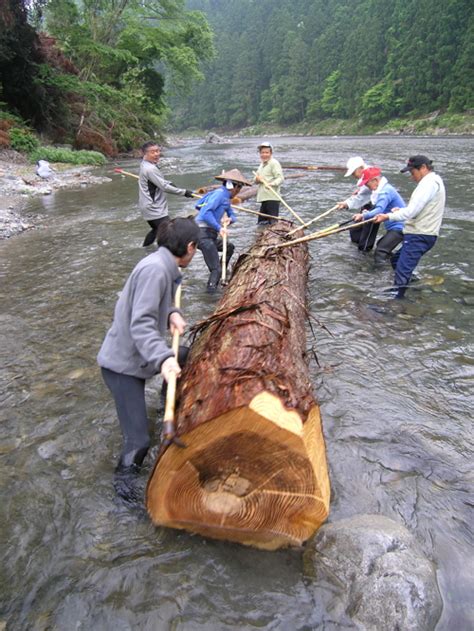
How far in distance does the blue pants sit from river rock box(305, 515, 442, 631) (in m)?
4.00

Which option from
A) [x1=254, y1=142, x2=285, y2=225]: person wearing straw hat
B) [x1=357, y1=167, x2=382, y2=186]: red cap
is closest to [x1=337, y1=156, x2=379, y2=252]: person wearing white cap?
[x1=357, y1=167, x2=382, y2=186]: red cap

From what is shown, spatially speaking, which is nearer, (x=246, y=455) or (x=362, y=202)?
(x=246, y=455)

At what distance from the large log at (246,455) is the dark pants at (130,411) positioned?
0.30 meters

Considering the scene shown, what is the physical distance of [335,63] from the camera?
3233 inches

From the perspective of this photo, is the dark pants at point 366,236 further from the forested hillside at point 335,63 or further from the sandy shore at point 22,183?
the forested hillside at point 335,63

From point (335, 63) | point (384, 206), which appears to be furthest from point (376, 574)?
point (335, 63)

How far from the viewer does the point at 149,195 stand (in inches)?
286

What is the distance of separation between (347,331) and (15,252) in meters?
6.48

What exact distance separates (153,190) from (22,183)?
9398 millimetres

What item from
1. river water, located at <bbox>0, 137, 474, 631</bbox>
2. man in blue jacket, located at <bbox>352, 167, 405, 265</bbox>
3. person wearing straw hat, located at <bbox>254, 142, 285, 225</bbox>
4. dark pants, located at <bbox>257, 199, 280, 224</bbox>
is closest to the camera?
river water, located at <bbox>0, 137, 474, 631</bbox>

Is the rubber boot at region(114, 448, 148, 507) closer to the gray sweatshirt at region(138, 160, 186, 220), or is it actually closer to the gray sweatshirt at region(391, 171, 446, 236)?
the gray sweatshirt at region(391, 171, 446, 236)

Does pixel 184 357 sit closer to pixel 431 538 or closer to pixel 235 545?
pixel 235 545

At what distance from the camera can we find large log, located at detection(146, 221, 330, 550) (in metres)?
2.29

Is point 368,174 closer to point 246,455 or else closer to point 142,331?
point 142,331
